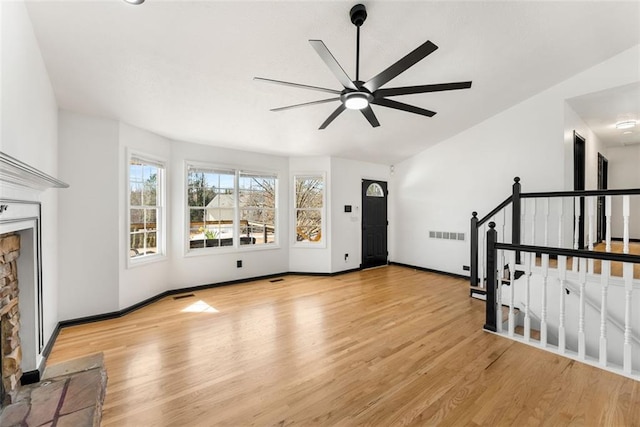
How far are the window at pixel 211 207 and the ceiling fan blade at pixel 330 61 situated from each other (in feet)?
11.4

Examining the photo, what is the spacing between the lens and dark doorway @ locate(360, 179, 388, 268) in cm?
616

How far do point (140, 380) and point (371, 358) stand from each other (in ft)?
6.43

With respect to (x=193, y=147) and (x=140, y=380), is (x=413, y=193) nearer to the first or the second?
(x=193, y=147)

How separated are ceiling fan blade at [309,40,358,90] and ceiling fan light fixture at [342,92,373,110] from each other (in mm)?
56

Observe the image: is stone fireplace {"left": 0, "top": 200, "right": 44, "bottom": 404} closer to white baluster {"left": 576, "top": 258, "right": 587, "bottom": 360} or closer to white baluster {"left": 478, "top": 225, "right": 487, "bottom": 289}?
white baluster {"left": 576, "top": 258, "right": 587, "bottom": 360}

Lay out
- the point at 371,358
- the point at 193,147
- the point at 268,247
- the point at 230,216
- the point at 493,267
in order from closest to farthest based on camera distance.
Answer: the point at 371,358 → the point at 493,267 → the point at 193,147 → the point at 230,216 → the point at 268,247

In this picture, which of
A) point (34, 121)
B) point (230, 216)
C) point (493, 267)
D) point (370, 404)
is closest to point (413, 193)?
point (493, 267)

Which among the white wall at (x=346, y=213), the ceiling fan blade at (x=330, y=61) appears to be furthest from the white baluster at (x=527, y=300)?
the white wall at (x=346, y=213)

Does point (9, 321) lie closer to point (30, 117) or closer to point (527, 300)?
point (30, 117)

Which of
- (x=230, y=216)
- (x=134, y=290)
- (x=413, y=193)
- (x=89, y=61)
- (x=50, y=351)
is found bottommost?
(x=50, y=351)

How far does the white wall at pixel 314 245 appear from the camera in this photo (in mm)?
5547

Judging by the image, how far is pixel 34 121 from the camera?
7.36 feet

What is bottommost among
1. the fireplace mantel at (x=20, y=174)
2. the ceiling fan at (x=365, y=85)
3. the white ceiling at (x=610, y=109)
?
the fireplace mantel at (x=20, y=174)

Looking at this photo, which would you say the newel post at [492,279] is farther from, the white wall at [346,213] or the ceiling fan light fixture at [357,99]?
the white wall at [346,213]
